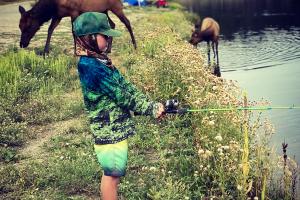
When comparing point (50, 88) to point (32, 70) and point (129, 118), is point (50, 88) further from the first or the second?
point (129, 118)

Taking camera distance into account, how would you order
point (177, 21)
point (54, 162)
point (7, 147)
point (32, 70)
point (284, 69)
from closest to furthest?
point (54, 162) → point (7, 147) → point (32, 70) → point (284, 69) → point (177, 21)

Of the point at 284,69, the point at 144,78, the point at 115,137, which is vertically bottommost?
the point at 284,69

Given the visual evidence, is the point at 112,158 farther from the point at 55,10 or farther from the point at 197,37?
the point at 197,37

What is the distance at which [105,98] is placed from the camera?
13.8 ft

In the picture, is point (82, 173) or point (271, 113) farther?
point (271, 113)

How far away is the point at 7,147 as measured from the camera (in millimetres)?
7125

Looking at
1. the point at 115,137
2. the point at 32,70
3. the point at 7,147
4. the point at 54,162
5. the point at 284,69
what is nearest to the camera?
the point at 115,137

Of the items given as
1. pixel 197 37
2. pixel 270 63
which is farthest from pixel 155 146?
pixel 197 37

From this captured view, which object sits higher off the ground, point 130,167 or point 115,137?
point 115,137

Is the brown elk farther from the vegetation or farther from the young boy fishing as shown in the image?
the young boy fishing

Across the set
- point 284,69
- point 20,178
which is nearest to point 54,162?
point 20,178

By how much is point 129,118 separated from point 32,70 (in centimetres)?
749

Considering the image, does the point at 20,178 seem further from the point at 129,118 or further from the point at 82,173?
the point at 129,118

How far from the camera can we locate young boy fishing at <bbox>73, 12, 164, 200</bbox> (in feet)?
13.4
